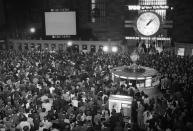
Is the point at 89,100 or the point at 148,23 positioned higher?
the point at 148,23

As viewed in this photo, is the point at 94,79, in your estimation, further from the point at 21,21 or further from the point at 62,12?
the point at 21,21

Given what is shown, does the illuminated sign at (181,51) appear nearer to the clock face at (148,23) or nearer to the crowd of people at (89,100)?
the crowd of people at (89,100)

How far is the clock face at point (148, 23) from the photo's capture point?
29281mm

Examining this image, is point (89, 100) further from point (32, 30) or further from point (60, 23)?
point (32, 30)

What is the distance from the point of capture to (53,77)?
2233 centimetres

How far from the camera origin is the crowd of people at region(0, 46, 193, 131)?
1266cm

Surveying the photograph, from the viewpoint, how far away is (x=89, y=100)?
15703 mm

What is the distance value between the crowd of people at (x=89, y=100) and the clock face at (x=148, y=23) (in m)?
2.77

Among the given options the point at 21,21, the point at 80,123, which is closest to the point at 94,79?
the point at 80,123

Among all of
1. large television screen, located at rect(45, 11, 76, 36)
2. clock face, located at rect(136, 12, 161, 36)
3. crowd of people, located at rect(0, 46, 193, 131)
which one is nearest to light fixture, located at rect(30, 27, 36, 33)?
large television screen, located at rect(45, 11, 76, 36)

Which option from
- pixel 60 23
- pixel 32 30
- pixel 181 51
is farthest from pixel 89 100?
→ pixel 32 30

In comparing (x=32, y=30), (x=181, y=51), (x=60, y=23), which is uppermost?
(x=60, y=23)

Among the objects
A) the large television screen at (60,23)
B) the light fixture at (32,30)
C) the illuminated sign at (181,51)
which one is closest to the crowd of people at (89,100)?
the illuminated sign at (181,51)

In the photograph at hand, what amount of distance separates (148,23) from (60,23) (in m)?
16.1
